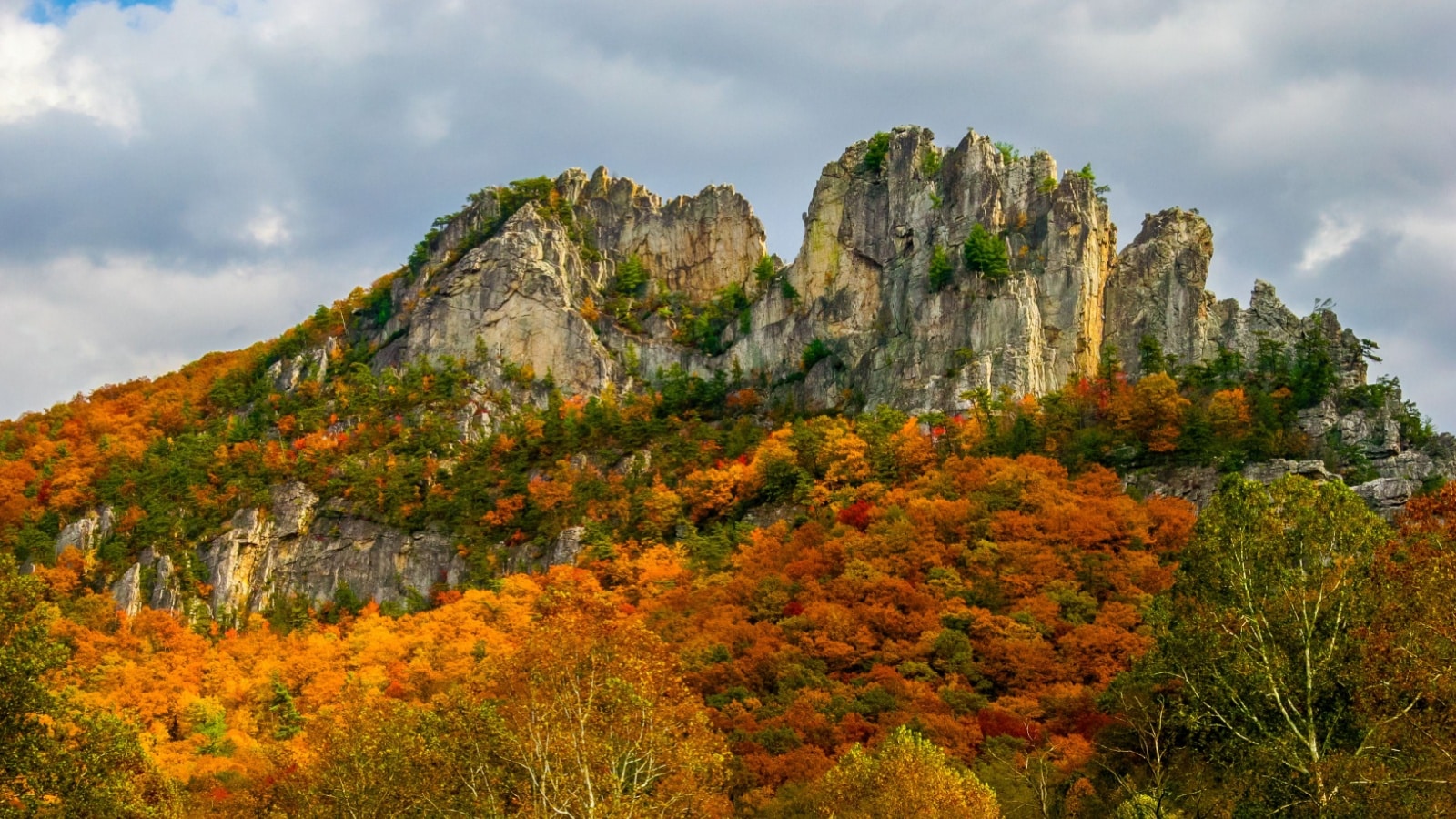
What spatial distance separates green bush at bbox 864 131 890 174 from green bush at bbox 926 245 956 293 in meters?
10.8

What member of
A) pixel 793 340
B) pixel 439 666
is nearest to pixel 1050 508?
pixel 439 666

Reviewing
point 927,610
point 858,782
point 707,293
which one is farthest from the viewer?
point 707,293

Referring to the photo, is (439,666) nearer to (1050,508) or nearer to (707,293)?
(1050,508)

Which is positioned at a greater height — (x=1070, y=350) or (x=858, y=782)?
(x=1070, y=350)

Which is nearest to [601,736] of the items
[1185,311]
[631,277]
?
[1185,311]

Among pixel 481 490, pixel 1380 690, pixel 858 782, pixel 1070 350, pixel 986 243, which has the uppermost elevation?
pixel 986 243

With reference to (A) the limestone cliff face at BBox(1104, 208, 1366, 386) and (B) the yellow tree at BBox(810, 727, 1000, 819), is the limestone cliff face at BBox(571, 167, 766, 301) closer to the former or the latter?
(A) the limestone cliff face at BBox(1104, 208, 1366, 386)

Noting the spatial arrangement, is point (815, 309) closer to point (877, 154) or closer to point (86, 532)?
point (877, 154)

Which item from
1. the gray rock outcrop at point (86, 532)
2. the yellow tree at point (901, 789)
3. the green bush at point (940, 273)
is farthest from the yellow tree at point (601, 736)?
the gray rock outcrop at point (86, 532)

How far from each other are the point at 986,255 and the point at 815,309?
12.9 meters

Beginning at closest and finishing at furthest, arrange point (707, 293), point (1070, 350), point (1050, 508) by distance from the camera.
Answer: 1. point (1050, 508)
2. point (1070, 350)
3. point (707, 293)

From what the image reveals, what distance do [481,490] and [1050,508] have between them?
35.6 m

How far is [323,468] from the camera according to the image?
3292 inches

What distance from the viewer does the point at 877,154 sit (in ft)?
293
